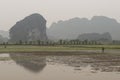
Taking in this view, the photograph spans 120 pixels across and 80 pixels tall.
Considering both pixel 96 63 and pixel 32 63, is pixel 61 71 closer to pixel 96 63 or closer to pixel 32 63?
pixel 96 63

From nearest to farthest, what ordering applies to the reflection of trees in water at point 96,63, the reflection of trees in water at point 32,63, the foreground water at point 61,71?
the foreground water at point 61,71 → the reflection of trees in water at point 96,63 → the reflection of trees in water at point 32,63

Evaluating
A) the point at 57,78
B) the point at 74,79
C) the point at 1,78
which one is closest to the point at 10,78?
the point at 1,78

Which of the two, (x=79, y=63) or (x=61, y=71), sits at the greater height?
(x=79, y=63)

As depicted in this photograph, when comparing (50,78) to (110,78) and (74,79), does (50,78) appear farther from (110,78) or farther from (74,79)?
(110,78)

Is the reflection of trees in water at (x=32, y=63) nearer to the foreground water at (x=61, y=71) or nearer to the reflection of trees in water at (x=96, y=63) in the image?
the foreground water at (x=61, y=71)

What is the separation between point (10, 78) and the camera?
57.5 ft

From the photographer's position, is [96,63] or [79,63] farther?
[79,63]

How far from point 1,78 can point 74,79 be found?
15.7 feet

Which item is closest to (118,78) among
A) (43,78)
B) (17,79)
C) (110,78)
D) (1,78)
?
(110,78)

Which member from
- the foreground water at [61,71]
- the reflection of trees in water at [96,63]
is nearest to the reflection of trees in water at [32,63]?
the foreground water at [61,71]

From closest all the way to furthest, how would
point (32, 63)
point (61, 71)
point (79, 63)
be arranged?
point (61, 71), point (79, 63), point (32, 63)

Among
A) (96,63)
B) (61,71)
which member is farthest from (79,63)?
(61,71)

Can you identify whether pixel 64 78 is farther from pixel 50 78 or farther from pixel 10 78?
pixel 10 78

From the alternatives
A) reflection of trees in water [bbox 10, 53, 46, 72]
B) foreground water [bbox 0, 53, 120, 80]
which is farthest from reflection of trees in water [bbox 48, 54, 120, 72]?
reflection of trees in water [bbox 10, 53, 46, 72]
